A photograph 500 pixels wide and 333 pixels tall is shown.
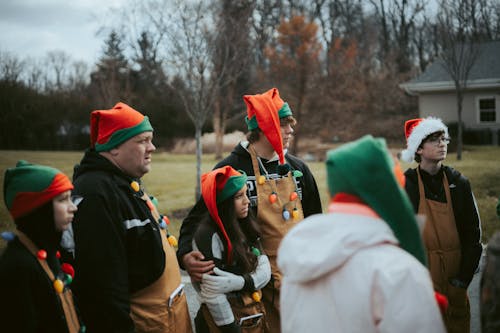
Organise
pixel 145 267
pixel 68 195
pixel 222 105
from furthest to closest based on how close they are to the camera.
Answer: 1. pixel 222 105
2. pixel 145 267
3. pixel 68 195

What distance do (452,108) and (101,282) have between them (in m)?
26.1

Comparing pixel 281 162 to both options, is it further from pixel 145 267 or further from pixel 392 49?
pixel 392 49

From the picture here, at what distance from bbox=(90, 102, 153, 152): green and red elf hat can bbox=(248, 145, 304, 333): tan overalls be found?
3.88 feet

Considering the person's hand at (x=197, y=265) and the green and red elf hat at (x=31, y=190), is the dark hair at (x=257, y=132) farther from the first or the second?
the green and red elf hat at (x=31, y=190)

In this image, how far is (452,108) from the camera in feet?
84.1

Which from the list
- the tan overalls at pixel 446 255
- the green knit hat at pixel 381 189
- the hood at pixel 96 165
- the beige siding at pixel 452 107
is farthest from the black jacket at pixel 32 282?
the beige siding at pixel 452 107

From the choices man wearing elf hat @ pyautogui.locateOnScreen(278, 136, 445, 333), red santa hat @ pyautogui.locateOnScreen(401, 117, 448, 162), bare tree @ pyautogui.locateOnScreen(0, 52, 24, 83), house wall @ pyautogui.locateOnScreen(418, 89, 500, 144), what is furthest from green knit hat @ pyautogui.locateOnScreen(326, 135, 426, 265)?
house wall @ pyautogui.locateOnScreen(418, 89, 500, 144)

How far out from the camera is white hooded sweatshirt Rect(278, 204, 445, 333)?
172 cm

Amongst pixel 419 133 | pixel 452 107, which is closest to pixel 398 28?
pixel 452 107

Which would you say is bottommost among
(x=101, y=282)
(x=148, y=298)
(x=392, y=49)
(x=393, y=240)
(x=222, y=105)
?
(x=148, y=298)

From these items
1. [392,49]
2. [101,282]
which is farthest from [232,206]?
[392,49]

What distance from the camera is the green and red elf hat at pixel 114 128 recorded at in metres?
2.96

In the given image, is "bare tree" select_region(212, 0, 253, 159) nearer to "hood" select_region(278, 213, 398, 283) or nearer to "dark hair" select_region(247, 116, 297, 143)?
"dark hair" select_region(247, 116, 297, 143)

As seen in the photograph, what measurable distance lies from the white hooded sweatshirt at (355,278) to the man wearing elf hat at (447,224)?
2110 millimetres
